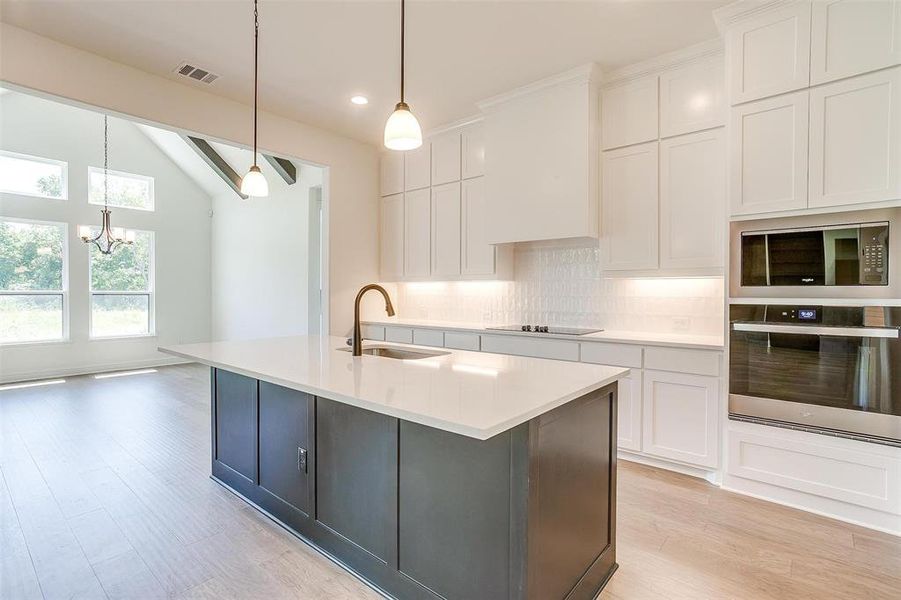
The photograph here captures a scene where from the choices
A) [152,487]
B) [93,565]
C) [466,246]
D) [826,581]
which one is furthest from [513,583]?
[466,246]

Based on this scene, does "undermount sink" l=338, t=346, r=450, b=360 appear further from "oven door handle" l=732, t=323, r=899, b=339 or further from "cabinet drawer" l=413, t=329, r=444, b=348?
"oven door handle" l=732, t=323, r=899, b=339

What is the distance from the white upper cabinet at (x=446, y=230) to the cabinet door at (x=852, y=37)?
292cm

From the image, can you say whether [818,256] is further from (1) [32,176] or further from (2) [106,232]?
(1) [32,176]

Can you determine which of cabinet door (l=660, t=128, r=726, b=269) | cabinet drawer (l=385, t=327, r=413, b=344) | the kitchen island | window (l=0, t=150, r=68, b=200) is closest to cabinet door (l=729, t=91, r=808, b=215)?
cabinet door (l=660, t=128, r=726, b=269)

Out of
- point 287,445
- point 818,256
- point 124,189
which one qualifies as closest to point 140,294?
point 124,189

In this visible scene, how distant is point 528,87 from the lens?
11.9 feet

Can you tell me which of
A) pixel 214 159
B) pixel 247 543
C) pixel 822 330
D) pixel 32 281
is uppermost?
pixel 214 159

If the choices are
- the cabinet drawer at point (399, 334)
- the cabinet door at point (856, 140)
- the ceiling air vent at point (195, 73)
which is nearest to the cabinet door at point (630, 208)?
the cabinet door at point (856, 140)

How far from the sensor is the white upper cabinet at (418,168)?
4801mm

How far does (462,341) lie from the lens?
4.09m

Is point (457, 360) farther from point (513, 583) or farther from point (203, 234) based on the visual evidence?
point (203, 234)

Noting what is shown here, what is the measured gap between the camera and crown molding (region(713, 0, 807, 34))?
249 cm

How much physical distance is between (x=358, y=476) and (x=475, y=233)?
3.00 m

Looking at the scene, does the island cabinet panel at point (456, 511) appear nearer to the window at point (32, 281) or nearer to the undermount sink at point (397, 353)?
the undermount sink at point (397, 353)
